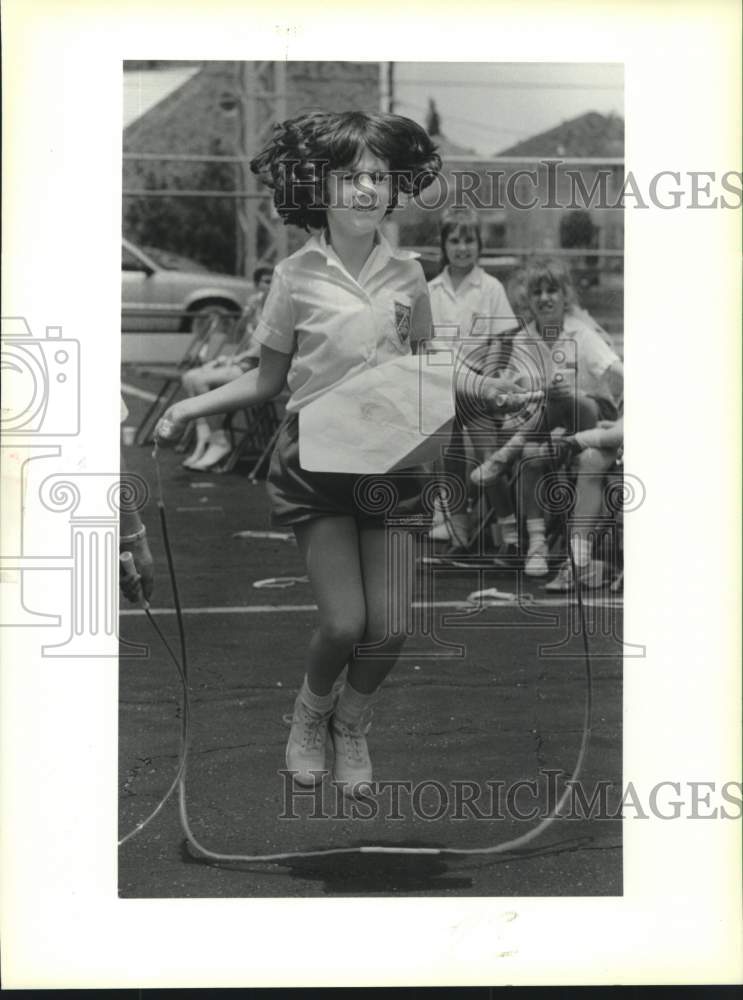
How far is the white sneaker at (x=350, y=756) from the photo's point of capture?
3.81 meters

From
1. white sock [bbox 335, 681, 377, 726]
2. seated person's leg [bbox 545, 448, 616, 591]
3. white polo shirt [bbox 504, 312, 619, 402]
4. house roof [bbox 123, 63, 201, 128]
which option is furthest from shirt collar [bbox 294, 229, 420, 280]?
white sock [bbox 335, 681, 377, 726]

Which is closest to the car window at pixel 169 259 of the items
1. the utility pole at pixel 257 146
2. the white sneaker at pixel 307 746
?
the utility pole at pixel 257 146

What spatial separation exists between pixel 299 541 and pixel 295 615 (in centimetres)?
16

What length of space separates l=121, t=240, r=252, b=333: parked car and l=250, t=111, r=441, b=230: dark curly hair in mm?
207

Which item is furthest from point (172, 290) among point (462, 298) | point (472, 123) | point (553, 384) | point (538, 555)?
point (538, 555)

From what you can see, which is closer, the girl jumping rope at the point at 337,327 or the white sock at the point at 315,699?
the girl jumping rope at the point at 337,327

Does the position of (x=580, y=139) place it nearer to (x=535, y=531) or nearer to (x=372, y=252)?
(x=372, y=252)

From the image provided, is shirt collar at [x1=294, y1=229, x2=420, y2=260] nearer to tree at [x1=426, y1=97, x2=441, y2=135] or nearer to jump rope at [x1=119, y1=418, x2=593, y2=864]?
tree at [x1=426, y1=97, x2=441, y2=135]

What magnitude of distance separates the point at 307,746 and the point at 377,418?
2.48ft

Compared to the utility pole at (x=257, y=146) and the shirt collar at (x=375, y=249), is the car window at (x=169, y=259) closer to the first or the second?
the utility pole at (x=257, y=146)

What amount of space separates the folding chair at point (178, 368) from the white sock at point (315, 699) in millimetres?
654

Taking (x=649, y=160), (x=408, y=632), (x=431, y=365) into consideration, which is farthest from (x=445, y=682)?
(x=649, y=160)

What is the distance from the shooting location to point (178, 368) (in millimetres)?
3725

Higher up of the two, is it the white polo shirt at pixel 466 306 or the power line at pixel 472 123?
the power line at pixel 472 123
